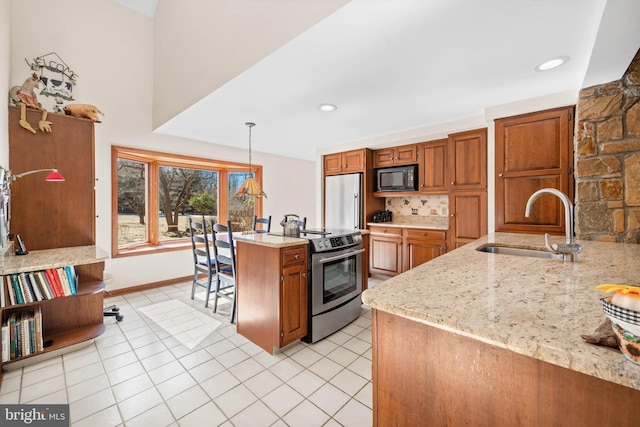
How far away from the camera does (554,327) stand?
2.10 ft

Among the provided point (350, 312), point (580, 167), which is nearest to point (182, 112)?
point (350, 312)

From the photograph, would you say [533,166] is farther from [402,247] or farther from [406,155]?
[402,247]

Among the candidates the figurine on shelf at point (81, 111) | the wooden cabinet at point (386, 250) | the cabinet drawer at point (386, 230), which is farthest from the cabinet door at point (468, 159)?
the figurine on shelf at point (81, 111)

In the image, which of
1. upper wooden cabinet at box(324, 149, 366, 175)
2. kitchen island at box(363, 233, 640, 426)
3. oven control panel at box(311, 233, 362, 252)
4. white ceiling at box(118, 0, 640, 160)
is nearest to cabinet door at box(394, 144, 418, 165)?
upper wooden cabinet at box(324, 149, 366, 175)

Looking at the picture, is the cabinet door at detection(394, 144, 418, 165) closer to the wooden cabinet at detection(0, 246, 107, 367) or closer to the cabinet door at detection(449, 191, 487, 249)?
the cabinet door at detection(449, 191, 487, 249)

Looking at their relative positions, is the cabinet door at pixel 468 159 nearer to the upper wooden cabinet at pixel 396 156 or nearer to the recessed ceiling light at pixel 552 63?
the upper wooden cabinet at pixel 396 156

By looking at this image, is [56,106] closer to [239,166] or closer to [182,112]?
[182,112]

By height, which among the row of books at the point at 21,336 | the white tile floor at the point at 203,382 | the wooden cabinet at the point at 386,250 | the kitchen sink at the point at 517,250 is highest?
the kitchen sink at the point at 517,250

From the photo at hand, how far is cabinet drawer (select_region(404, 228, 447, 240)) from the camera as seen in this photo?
350 cm

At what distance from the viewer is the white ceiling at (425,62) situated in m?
1.45

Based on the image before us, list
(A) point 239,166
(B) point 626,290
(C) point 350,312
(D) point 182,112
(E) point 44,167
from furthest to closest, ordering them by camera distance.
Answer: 1. (A) point 239,166
2. (D) point 182,112
3. (C) point 350,312
4. (E) point 44,167
5. (B) point 626,290

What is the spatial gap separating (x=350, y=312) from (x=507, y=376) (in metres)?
2.12

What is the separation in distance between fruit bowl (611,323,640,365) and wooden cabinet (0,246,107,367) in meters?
2.80

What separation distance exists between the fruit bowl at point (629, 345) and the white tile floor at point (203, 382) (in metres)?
1.37
